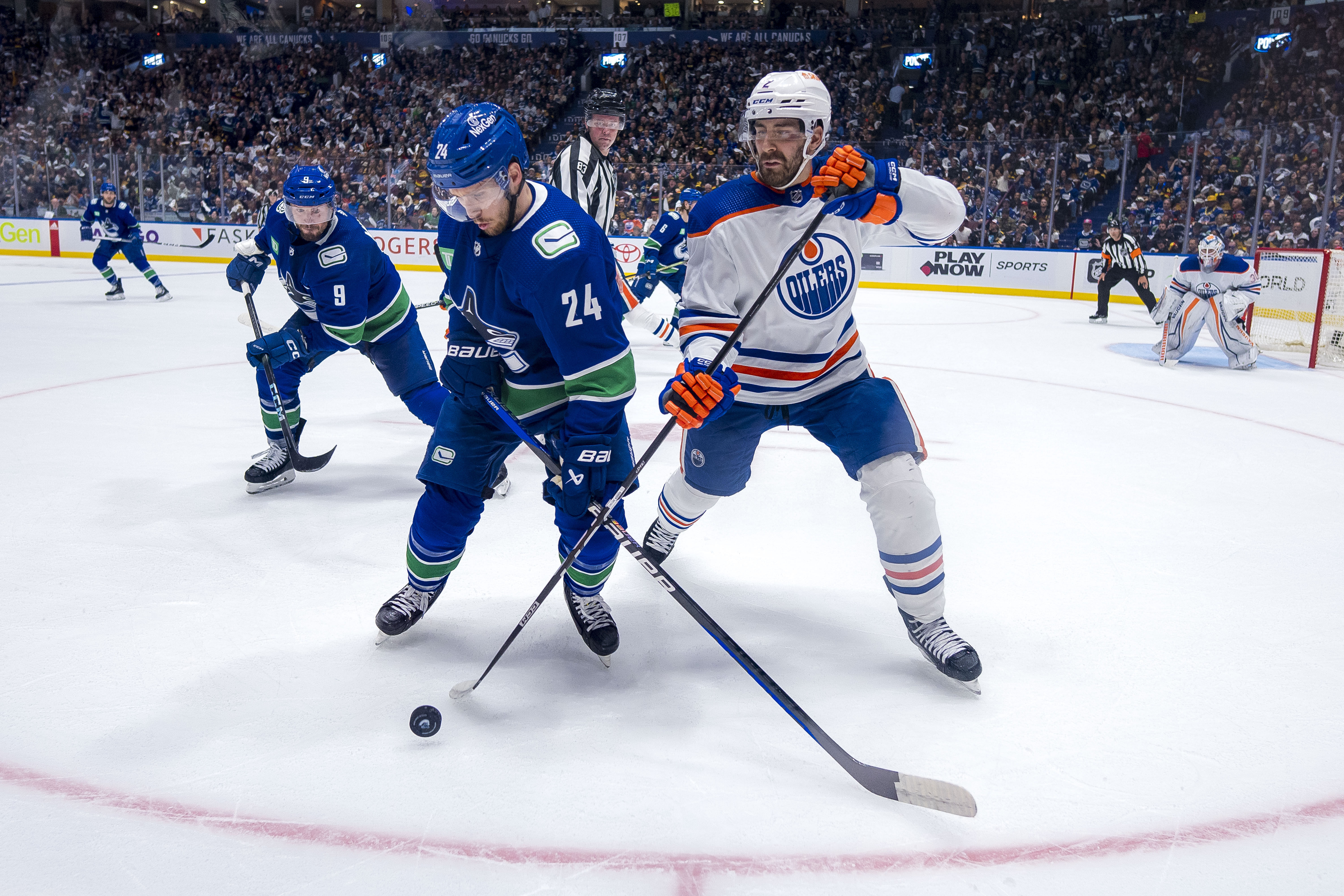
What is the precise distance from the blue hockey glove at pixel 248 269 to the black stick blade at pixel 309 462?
721 millimetres

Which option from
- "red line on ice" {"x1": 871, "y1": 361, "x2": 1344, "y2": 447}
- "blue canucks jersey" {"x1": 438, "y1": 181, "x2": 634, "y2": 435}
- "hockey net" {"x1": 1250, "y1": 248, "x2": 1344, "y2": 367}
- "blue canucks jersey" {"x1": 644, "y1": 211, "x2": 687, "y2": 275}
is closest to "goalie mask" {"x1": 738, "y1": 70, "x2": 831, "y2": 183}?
"blue canucks jersey" {"x1": 438, "y1": 181, "x2": 634, "y2": 435}

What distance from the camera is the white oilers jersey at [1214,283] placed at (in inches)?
301

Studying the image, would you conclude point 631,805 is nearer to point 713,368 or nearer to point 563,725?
point 563,725

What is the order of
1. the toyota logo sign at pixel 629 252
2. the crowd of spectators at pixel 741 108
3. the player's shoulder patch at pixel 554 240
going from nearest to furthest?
the player's shoulder patch at pixel 554 240 < the crowd of spectators at pixel 741 108 < the toyota logo sign at pixel 629 252

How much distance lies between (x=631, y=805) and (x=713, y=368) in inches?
37.1

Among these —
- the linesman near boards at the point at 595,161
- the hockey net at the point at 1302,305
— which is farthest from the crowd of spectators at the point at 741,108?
the linesman near boards at the point at 595,161

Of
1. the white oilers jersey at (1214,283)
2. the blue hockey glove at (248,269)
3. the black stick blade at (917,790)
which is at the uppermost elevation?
the blue hockey glove at (248,269)

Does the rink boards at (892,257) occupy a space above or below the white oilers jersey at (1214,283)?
below

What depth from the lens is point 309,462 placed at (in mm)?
3873

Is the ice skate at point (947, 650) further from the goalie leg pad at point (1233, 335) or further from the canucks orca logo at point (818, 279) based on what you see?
the goalie leg pad at point (1233, 335)

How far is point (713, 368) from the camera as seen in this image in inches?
84.5

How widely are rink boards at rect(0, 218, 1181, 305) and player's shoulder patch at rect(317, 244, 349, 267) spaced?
28.5 ft

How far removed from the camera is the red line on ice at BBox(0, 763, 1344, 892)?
1570 mm

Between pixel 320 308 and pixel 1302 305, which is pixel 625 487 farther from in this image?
pixel 1302 305
